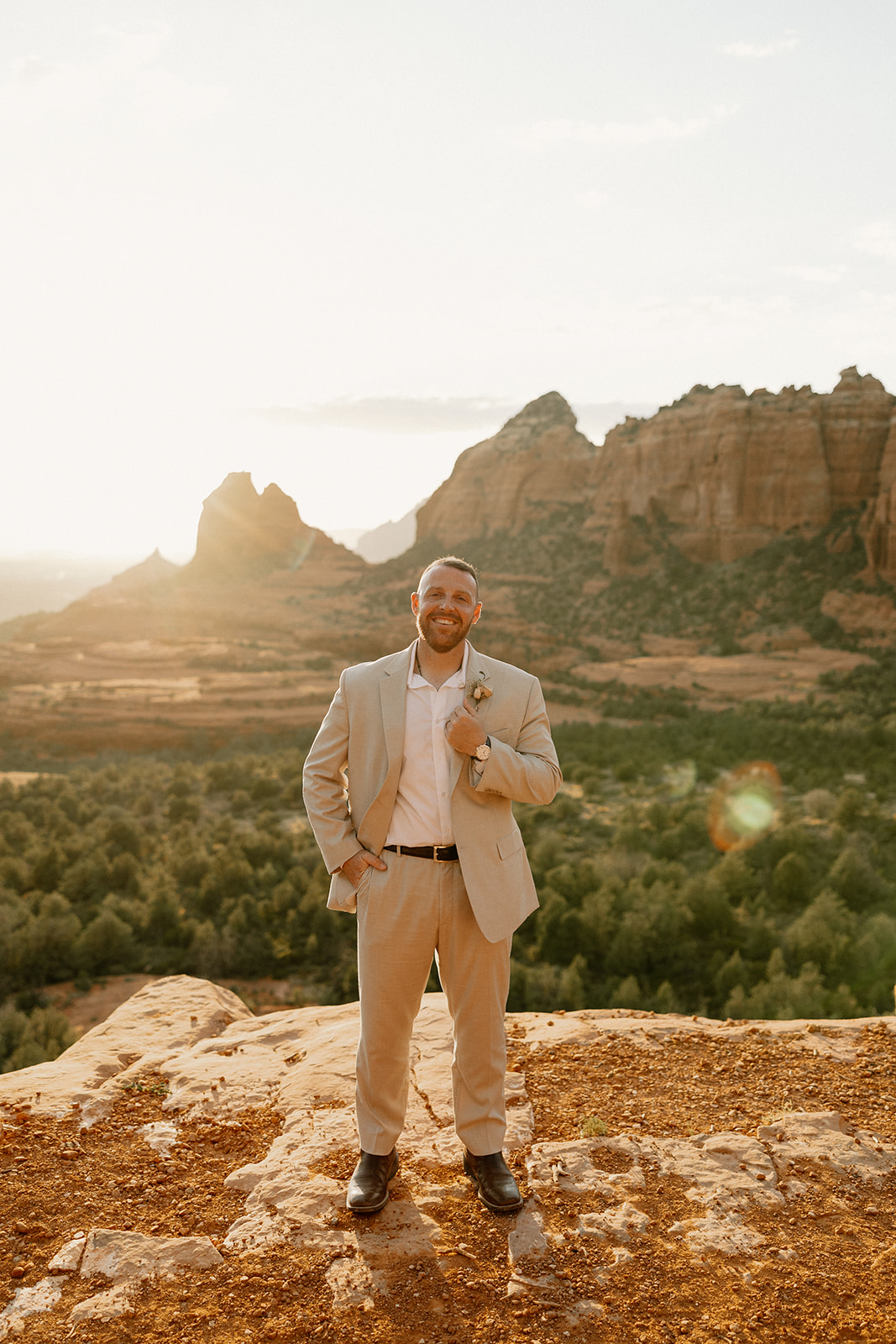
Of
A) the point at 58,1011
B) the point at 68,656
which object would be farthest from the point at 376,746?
the point at 68,656

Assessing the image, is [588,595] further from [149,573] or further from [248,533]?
[149,573]

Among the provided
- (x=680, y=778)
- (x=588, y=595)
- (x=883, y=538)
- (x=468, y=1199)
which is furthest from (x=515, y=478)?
(x=468, y=1199)

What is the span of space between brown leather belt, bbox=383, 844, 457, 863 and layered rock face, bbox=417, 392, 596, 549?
6869 cm

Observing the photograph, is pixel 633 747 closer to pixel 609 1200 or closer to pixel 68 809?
pixel 68 809

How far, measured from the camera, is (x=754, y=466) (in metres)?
53.5

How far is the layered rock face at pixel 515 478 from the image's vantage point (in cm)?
7075

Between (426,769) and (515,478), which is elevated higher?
(515,478)

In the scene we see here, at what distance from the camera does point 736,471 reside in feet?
177

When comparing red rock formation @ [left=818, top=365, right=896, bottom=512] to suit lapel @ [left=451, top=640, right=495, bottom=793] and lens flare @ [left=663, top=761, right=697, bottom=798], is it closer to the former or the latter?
lens flare @ [left=663, top=761, right=697, bottom=798]

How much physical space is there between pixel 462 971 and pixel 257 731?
27530 mm

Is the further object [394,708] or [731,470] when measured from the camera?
[731,470]

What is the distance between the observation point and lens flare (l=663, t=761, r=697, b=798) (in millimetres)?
17984

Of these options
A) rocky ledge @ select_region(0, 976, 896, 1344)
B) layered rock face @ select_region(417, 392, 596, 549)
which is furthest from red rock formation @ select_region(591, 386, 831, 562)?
rocky ledge @ select_region(0, 976, 896, 1344)

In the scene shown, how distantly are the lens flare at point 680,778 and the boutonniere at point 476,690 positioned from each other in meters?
15.5
